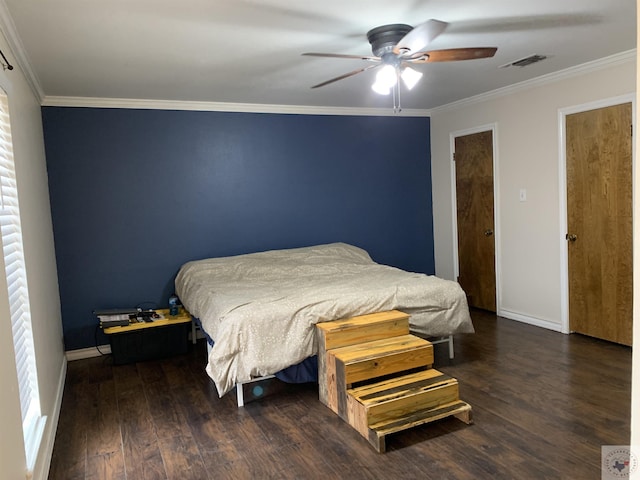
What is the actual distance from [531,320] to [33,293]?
4041 mm

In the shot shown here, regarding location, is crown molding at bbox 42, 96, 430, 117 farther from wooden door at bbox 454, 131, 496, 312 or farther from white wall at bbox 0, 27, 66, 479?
wooden door at bbox 454, 131, 496, 312

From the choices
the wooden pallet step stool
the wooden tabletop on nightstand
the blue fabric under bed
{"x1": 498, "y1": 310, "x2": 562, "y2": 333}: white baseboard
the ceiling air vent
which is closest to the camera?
the wooden pallet step stool

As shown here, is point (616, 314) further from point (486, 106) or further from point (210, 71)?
point (210, 71)

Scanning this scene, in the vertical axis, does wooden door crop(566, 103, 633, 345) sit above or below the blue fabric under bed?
above

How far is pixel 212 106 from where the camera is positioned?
448 centimetres

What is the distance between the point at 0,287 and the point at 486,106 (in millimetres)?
4373

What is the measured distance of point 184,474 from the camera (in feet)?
7.53

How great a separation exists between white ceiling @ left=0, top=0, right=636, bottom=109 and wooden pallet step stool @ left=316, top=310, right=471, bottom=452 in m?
1.75

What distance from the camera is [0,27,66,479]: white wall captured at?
168 centimetres

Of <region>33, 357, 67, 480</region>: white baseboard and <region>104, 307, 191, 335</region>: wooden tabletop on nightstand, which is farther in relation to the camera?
<region>104, 307, 191, 335</region>: wooden tabletop on nightstand

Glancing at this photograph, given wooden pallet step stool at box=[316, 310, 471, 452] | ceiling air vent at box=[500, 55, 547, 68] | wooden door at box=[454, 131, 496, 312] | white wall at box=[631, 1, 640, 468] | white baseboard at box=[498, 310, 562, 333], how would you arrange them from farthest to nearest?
wooden door at box=[454, 131, 496, 312]
white baseboard at box=[498, 310, 562, 333]
ceiling air vent at box=[500, 55, 547, 68]
wooden pallet step stool at box=[316, 310, 471, 452]
white wall at box=[631, 1, 640, 468]

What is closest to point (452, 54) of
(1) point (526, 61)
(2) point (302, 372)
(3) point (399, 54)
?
(3) point (399, 54)

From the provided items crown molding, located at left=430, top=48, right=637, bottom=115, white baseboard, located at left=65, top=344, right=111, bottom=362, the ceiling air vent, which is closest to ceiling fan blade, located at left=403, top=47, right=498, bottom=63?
the ceiling air vent

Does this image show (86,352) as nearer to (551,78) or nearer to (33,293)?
(33,293)
